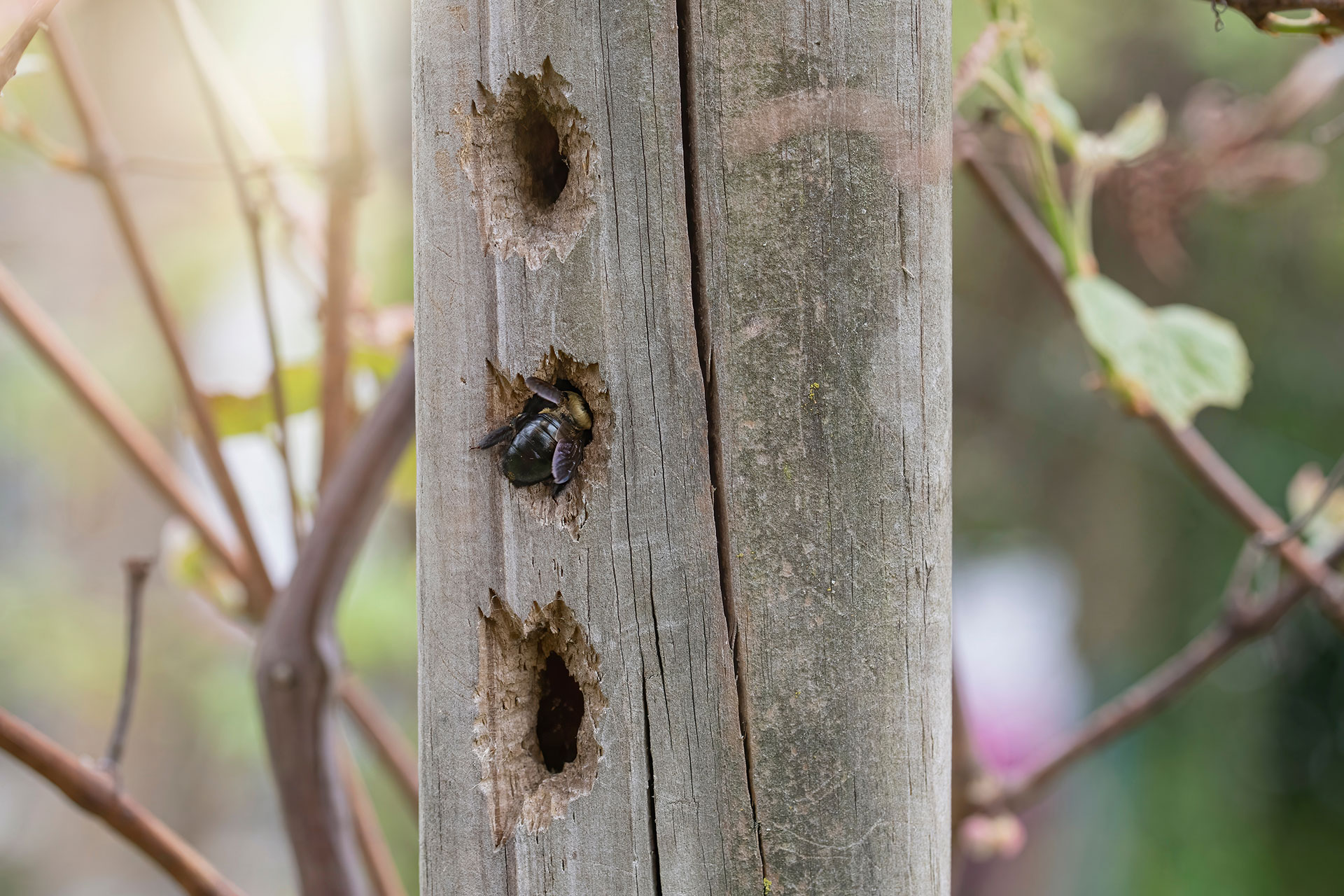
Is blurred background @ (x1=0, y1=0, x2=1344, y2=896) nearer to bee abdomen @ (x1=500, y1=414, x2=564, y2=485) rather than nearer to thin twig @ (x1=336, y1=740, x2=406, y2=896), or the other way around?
thin twig @ (x1=336, y1=740, x2=406, y2=896)

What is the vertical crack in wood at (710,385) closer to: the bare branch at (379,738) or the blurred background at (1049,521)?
the bare branch at (379,738)

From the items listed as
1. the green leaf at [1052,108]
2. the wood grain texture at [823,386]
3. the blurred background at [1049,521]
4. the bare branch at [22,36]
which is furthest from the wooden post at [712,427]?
the blurred background at [1049,521]

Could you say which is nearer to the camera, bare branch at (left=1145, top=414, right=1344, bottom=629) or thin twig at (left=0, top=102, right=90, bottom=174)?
thin twig at (left=0, top=102, right=90, bottom=174)

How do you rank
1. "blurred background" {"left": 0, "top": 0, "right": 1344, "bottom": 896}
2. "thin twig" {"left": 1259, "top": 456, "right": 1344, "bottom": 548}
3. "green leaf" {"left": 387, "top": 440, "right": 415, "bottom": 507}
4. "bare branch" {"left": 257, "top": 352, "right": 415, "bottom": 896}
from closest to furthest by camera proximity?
"bare branch" {"left": 257, "top": 352, "right": 415, "bottom": 896} → "thin twig" {"left": 1259, "top": 456, "right": 1344, "bottom": 548} → "green leaf" {"left": 387, "top": 440, "right": 415, "bottom": 507} → "blurred background" {"left": 0, "top": 0, "right": 1344, "bottom": 896}

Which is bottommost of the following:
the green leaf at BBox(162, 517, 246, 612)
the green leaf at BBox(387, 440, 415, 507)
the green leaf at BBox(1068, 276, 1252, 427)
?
the green leaf at BBox(1068, 276, 1252, 427)

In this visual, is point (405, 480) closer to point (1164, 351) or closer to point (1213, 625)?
point (1164, 351)

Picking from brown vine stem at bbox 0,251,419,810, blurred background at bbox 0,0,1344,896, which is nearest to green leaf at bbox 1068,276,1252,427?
brown vine stem at bbox 0,251,419,810
